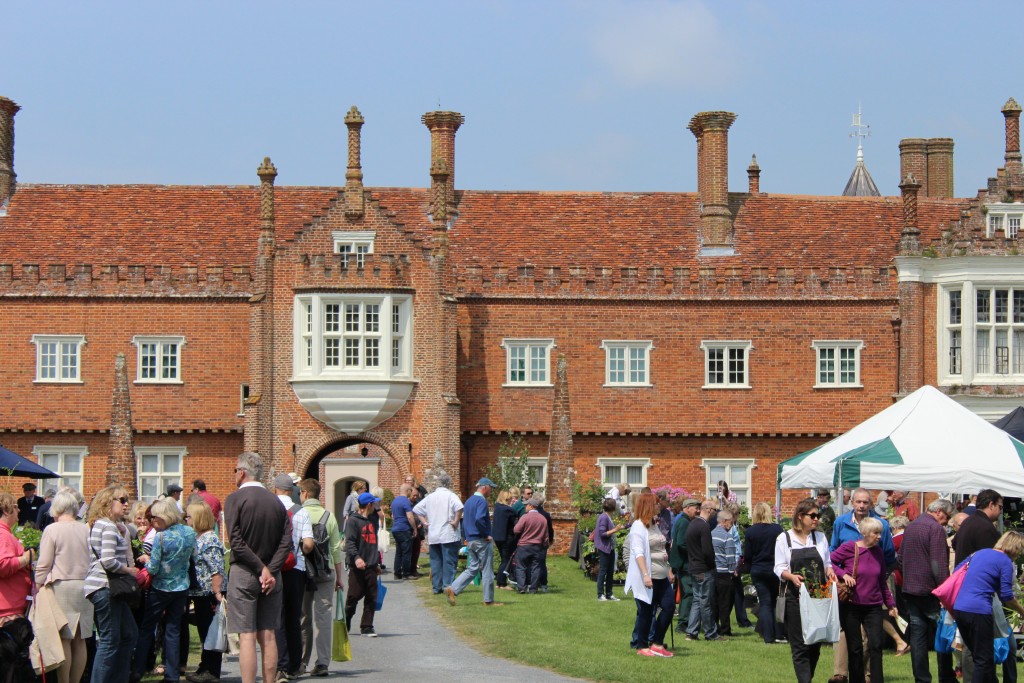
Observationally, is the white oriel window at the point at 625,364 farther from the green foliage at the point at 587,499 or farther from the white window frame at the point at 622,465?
the green foliage at the point at 587,499

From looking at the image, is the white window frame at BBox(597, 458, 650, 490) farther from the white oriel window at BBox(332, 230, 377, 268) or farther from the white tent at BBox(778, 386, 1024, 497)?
the white tent at BBox(778, 386, 1024, 497)

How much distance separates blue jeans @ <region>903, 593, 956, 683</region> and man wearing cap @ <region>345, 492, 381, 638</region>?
22.2 feet

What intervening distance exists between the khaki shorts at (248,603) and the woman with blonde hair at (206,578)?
832 millimetres

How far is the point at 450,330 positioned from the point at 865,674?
2263cm

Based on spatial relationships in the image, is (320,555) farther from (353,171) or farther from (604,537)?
(353,171)

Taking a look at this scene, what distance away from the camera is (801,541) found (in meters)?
15.4

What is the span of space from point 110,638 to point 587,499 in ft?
65.1

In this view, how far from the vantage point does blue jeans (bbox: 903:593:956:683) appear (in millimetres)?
15516

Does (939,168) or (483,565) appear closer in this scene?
(483,565)

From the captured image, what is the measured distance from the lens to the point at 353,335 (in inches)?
1468

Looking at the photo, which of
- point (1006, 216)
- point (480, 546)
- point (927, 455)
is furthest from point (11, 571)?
point (1006, 216)

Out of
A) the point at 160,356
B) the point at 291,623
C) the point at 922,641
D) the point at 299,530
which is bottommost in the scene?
the point at 922,641

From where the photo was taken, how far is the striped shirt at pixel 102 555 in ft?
45.7

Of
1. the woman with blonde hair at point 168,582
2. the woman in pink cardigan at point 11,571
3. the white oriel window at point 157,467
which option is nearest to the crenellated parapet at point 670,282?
the white oriel window at point 157,467
